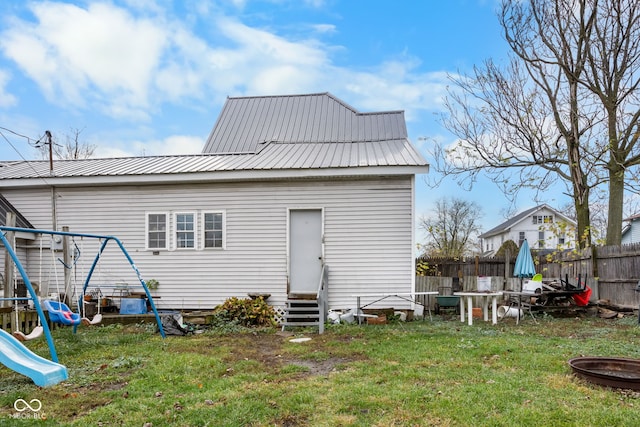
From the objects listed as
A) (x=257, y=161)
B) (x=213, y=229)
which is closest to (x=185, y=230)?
(x=213, y=229)

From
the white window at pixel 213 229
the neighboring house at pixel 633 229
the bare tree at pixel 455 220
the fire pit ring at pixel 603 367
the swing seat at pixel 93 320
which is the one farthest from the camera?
the bare tree at pixel 455 220

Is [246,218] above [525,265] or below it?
above

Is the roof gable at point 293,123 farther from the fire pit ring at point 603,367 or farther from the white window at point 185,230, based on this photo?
the fire pit ring at point 603,367

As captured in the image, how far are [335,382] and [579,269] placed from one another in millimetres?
9739

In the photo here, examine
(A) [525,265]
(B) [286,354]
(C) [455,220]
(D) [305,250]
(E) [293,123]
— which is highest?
(E) [293,123]

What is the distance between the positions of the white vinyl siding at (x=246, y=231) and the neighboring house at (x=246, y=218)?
2 cm

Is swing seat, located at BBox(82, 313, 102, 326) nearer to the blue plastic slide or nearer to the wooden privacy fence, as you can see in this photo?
the blue plastic slide

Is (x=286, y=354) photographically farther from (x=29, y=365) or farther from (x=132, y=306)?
(x=132, y=306)

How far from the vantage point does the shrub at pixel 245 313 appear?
370 inches

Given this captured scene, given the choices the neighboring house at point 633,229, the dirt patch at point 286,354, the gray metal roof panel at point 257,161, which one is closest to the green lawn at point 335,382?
the dirt patch at point 286,354

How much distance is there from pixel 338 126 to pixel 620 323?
10.4 m

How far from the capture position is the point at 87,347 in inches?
274

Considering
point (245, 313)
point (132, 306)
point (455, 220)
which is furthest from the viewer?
point (455, 220)

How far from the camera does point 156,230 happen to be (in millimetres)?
10656
